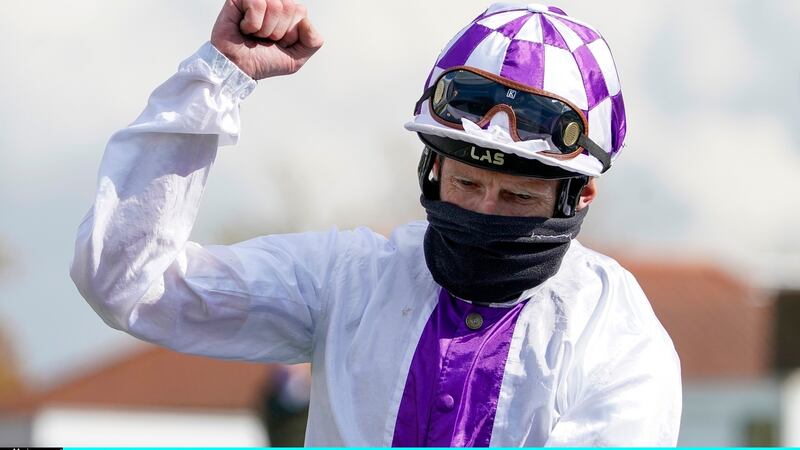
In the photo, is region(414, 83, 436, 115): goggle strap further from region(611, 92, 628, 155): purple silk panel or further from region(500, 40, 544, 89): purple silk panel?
region(611, 92, 628, 155): purple silk panel

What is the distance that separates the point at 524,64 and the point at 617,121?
1.14 ft

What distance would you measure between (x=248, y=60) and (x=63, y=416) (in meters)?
26.1

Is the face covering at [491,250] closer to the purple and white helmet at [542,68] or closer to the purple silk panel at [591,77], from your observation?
the purple and white helmet at [542,68]

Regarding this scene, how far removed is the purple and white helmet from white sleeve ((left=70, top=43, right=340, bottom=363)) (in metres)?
0.58

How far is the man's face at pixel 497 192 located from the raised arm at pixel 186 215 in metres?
0.54

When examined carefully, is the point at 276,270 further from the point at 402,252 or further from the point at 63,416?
the point at 63,416

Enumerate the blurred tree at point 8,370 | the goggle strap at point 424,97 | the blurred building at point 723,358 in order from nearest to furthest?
the goggle strap at point 424,97 < the blurred building at point 723,358 < the blurred tree at point 8,370

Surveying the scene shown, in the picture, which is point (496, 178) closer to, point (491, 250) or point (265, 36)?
point (491, 250)

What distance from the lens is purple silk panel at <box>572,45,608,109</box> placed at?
13.9ft

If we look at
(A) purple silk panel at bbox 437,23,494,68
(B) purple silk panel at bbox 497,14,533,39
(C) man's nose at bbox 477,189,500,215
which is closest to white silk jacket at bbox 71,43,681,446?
(C) man's nose at bbox 477,189,500,215

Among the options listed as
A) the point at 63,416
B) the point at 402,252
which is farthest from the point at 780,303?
the point at 402,252

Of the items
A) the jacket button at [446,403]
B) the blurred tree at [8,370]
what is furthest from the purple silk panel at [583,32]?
the blurred tree at [8,370]

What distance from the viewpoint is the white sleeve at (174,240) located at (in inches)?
161

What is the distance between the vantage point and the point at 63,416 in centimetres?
2928
